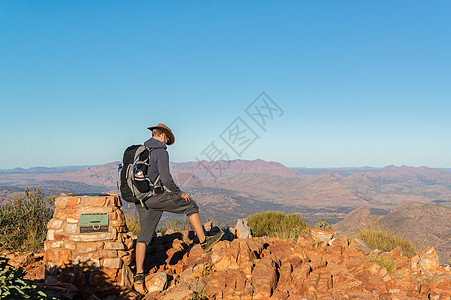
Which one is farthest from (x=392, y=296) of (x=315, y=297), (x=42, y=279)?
(x=42, y=279)

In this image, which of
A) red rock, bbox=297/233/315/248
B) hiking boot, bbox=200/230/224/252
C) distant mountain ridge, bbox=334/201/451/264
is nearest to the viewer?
hiking boot, bbox=200/230/224/252

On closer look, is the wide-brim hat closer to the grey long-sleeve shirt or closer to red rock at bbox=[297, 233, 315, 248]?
the grey long-sleeve shirt

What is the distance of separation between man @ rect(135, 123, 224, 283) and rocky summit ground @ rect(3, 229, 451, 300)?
2.03 ft

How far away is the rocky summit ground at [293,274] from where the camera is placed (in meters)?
5.02

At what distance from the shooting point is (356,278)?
539 cm

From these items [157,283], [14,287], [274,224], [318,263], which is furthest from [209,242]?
[274,224]

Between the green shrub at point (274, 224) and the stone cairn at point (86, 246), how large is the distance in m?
5.10

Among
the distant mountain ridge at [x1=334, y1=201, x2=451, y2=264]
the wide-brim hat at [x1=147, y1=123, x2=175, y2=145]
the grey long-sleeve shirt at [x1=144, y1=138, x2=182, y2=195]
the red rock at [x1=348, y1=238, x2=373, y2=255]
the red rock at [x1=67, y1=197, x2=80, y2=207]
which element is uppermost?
the wide-brim hat at [x1=147, y1=123, x2=175, y2=145]

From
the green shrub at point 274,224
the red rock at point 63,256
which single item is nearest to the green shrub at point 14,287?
the red rock at point 63,256

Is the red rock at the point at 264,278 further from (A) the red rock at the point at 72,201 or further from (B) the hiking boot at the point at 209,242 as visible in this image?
(A) the red rock at the point at 72,201

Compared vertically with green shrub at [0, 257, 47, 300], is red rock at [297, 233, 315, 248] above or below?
below

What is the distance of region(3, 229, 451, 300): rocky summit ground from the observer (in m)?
5.02

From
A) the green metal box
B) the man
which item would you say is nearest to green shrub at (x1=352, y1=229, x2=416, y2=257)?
the man

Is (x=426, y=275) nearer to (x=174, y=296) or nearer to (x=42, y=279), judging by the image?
(x=174, y=296)
